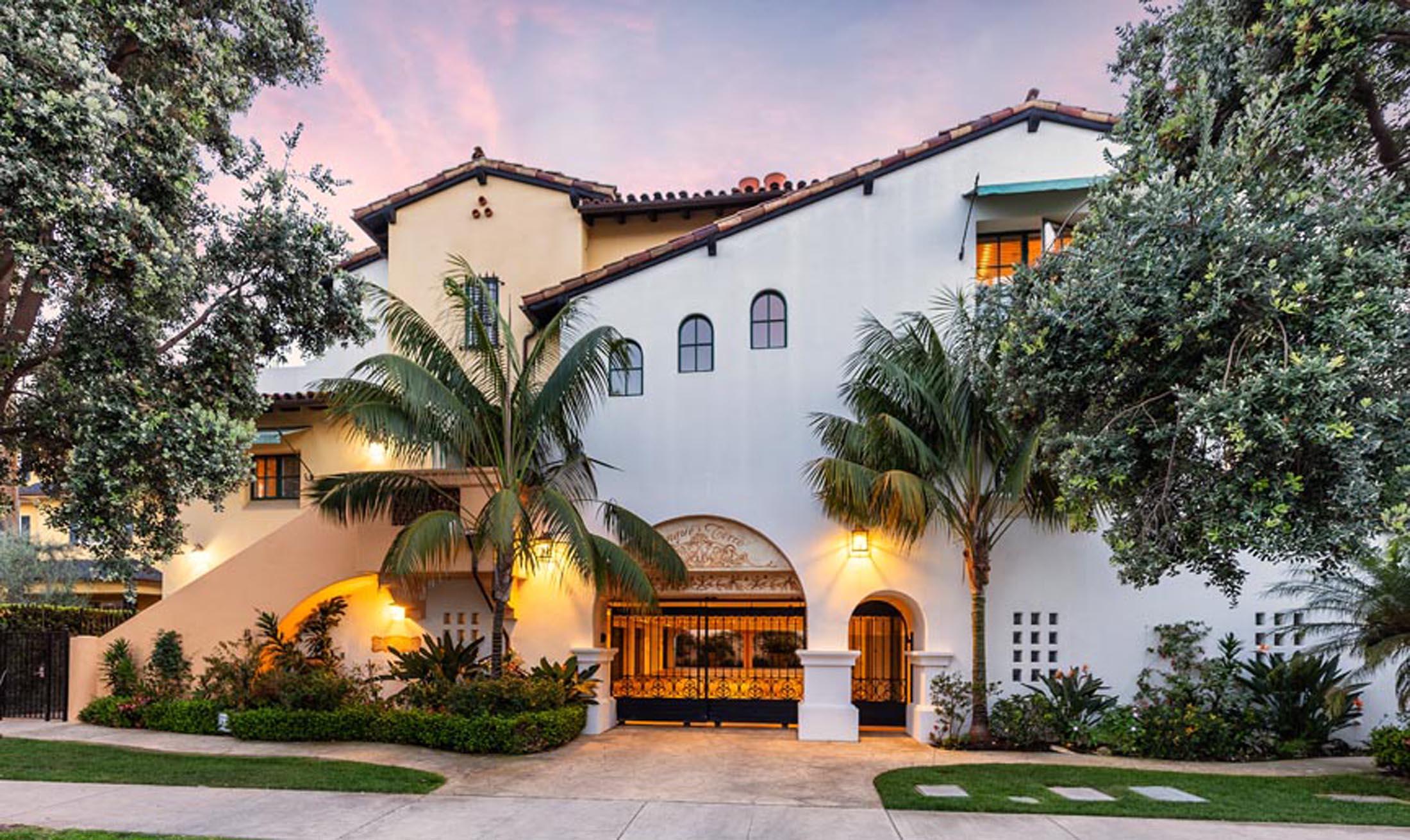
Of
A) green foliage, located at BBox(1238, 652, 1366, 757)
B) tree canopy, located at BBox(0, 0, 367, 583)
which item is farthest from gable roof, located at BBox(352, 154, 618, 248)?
green foliage, located at BBox(1238, 652, 1366, 757)

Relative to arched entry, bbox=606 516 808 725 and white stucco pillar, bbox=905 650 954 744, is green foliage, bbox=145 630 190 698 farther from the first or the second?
white stucco pillar, bbox=905 650 954 744

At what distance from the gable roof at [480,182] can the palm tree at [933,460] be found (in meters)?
6.75

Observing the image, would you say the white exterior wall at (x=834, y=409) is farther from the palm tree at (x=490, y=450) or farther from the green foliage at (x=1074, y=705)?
the palm tree at (x=490, y=450)

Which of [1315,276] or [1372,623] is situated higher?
[1315,276]

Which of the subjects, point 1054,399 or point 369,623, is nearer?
point 1054,399

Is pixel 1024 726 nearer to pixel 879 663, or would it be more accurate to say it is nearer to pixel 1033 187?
pixel 879 663

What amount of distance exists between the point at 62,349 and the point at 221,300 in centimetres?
119

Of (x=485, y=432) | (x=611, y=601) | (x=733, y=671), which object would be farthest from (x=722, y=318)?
(x=733, y=671)

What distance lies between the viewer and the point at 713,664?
1384 centimetres

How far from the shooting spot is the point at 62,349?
636cm

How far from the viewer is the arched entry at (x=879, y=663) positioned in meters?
13.5

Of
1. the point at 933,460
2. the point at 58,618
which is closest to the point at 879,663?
the point at 933,460

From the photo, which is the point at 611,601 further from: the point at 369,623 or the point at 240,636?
the point at 240,636

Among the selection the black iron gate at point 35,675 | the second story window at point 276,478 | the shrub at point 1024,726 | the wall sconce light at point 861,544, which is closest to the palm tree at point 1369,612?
the shrub at point 1024,726
